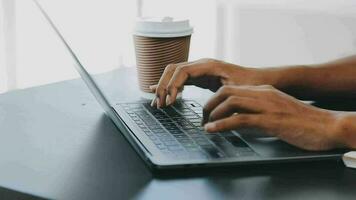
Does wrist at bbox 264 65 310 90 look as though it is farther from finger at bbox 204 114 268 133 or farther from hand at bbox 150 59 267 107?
finger at bbox 204 114 268 133

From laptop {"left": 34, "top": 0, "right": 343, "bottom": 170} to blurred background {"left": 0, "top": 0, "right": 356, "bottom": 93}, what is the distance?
114 cm

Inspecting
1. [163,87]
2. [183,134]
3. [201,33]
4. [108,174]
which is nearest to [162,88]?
[163,87]

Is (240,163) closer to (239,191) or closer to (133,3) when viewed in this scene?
(239,191)

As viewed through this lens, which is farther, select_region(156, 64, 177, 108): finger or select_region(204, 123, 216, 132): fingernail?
select_region(156, 64, 177, 108): finger

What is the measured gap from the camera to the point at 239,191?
66 centimetres

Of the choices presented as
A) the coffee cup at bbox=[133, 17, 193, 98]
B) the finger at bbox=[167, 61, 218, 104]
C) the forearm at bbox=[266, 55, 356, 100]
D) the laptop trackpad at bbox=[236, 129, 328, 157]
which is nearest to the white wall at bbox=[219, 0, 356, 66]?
the forearm at bbox=[266, 55, 356, 100]

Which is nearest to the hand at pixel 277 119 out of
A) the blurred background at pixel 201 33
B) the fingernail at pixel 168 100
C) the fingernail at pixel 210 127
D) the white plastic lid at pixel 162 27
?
the fingernail at pixel 210 127

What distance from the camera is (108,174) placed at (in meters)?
0.69

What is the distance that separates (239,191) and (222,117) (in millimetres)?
170

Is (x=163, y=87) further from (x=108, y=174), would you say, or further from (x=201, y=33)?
(x=201, y=33)

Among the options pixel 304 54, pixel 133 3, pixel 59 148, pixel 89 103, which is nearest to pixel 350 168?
pixel 59 148

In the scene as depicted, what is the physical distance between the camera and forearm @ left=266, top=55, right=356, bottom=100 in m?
1.07

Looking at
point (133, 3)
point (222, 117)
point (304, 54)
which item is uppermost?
point (222, 117)

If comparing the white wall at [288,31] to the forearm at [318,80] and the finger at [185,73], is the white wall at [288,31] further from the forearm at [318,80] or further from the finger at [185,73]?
the finger at [185,73]
